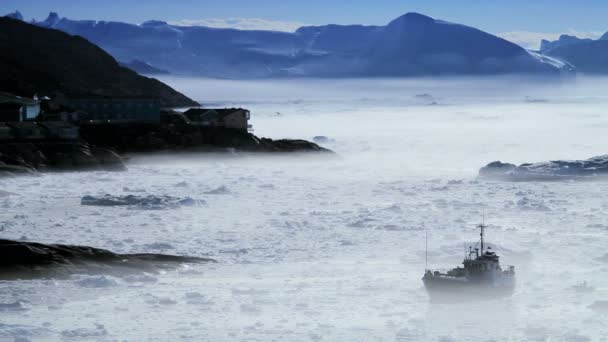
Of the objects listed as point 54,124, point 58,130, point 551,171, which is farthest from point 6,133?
point 551,171

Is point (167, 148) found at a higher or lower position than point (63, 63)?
lower

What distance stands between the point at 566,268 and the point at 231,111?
→ 4117 cm

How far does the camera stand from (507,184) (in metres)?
51.5

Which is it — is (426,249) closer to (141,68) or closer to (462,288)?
(462,288)

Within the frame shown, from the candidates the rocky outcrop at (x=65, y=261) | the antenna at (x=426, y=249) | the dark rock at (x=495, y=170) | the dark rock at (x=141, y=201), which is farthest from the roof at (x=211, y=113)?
the rocky outcrop at (x=65, y=261)

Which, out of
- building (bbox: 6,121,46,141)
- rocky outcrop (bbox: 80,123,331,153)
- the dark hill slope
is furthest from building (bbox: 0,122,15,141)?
the dark hill slope

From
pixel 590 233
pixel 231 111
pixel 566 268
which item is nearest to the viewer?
pixel 566 268

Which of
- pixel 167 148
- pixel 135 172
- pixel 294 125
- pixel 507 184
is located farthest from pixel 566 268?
pixel 294 125

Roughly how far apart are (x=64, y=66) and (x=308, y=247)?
78514 millimetres

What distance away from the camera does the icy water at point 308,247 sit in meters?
23.6

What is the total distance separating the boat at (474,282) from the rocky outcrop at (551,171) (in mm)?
27156

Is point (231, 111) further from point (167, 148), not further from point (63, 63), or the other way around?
point (63, 63)

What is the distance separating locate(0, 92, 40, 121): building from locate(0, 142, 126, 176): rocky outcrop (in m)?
5.10

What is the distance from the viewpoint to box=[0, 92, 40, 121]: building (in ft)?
195
